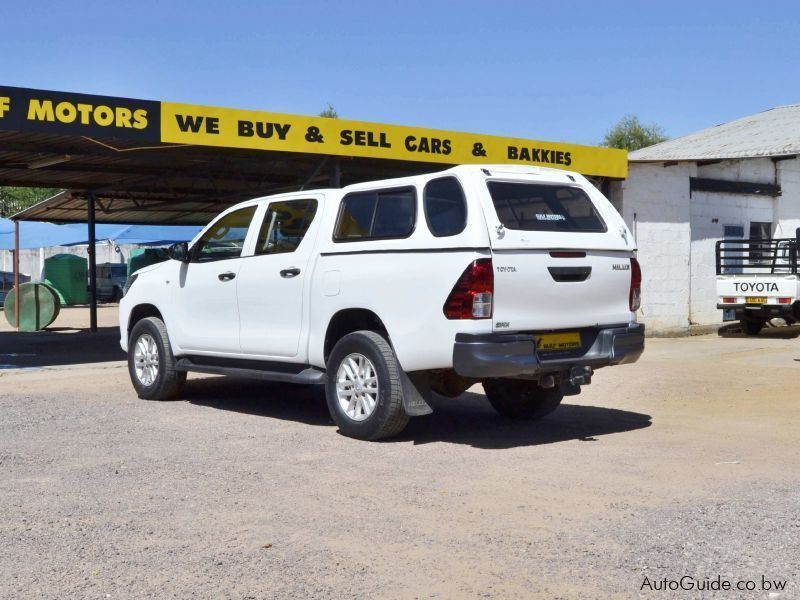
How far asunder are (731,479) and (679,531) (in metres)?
1.48

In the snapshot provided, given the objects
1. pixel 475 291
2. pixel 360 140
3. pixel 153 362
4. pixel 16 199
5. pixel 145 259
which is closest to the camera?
pixel 475 291

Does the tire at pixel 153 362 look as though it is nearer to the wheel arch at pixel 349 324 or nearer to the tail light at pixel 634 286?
the wheel arch at pixel 349 324

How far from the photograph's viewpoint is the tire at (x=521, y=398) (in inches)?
354

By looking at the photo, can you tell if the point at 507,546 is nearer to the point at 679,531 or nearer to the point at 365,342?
the point at 679,531

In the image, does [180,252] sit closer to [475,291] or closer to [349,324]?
[349,324]

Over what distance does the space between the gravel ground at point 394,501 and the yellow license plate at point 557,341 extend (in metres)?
0.78

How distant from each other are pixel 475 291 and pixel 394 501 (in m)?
1.87

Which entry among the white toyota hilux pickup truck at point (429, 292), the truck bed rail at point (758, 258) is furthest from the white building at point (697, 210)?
the white toyota hilux pickup truck at point (429, 292)

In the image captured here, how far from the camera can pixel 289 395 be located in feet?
36.5

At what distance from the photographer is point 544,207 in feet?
26.4

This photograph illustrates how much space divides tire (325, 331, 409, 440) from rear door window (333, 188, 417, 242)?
0.83m

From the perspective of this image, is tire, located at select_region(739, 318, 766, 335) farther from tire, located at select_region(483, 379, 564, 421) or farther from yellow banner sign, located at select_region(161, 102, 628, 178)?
tire, located at select_region(483, 379, 564, 421)

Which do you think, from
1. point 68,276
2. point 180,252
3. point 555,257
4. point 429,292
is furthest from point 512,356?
point 68,276

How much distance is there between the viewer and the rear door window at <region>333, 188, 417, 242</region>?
794 cm
